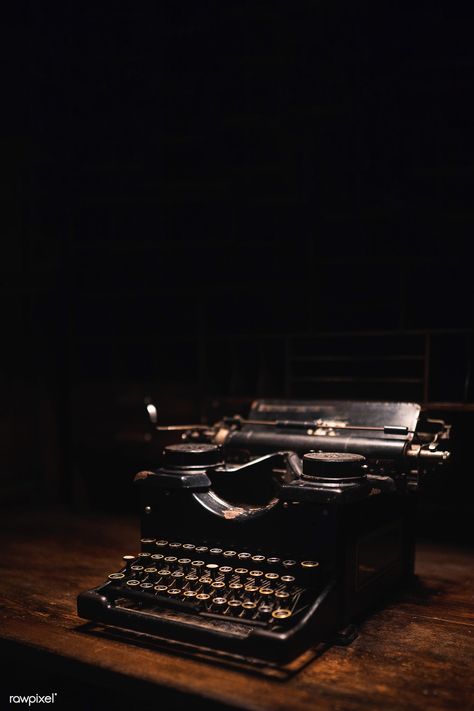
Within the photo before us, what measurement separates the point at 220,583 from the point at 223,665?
0.95ft

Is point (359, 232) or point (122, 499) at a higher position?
point (359, 232)

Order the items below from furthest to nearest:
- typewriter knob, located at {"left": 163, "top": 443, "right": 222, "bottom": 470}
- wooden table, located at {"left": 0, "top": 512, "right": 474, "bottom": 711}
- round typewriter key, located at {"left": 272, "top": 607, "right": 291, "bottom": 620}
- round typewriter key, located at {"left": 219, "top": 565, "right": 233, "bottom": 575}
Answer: typewriter knob, located at {"left": 163, "top": 443, "right": 222, "bottom": 470}, round typewriter key, located at {"left": 219, "top": 565, "right": 233, "bottom": 575}, round typewriter key, located at {"left": 272, "top": 607, "right": 291, "bottom": 620}, wooden table, located at {"left": 0, "top": 512, "right": 474, "bottom": 711}

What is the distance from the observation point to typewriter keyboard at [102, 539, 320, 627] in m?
2.21

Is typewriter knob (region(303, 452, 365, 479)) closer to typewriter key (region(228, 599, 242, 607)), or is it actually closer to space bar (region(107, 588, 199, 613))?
typewriter key (region(228, 599, 242, 607))

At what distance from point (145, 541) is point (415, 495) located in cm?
127

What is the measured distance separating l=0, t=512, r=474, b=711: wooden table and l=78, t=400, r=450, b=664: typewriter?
0.08m

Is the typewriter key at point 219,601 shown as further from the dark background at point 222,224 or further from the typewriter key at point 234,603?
the dark background at point 222,224

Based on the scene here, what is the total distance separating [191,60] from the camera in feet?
15.4

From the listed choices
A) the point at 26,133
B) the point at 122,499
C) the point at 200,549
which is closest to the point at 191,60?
the point at 26,133

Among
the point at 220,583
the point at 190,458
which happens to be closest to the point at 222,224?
the point at 190,458

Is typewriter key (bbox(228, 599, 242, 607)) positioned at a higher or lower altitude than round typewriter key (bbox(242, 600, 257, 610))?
lower

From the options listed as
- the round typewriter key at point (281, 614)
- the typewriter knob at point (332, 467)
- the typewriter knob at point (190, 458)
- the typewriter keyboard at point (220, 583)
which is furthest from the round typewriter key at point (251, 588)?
the typewriter knob at point (190, 458)

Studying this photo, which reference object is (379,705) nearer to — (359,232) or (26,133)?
(359,232)

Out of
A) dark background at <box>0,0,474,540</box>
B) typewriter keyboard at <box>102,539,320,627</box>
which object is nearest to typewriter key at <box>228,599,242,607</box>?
typewriter keyboard at <box>102,539,320,627</box>
